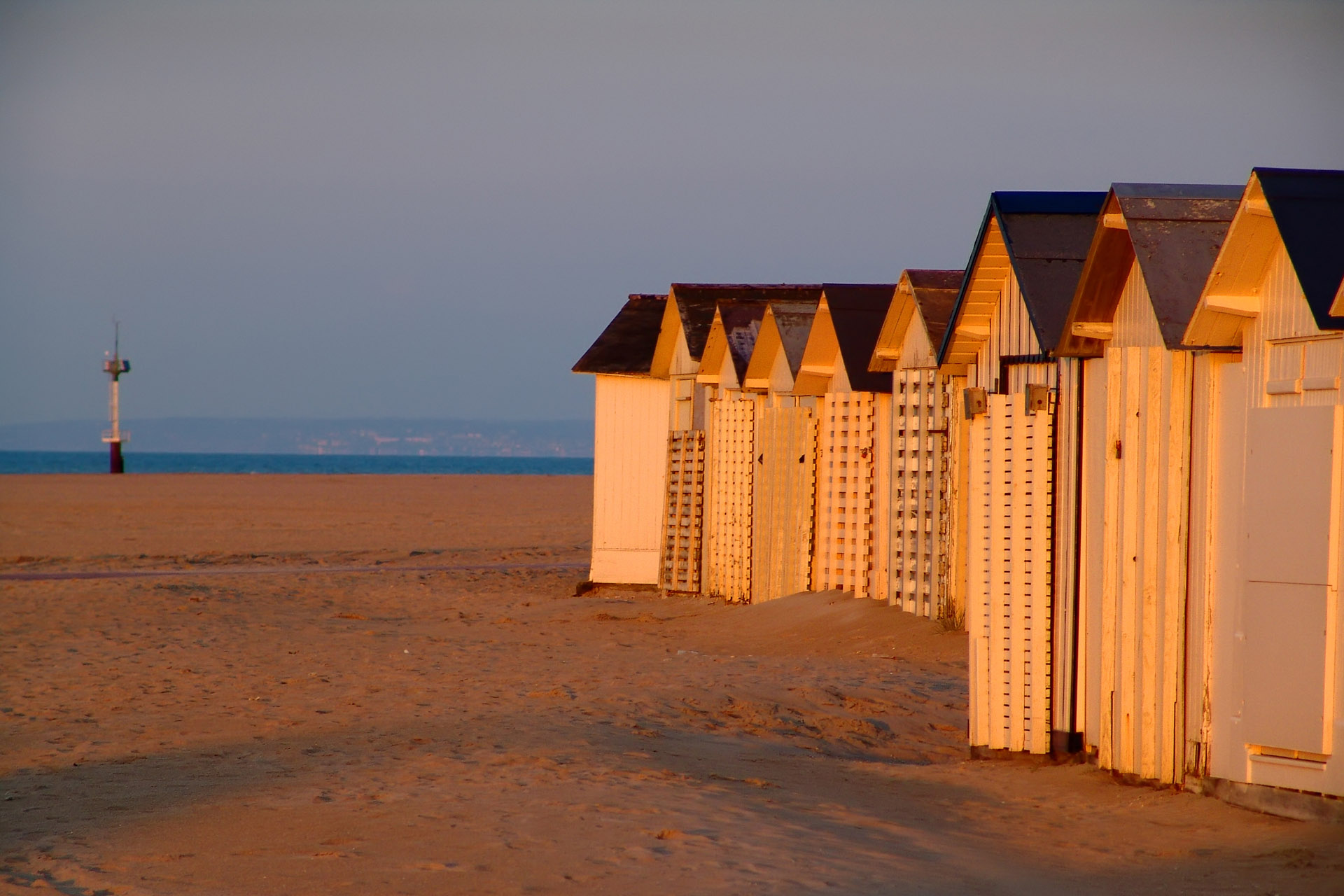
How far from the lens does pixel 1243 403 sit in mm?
6574

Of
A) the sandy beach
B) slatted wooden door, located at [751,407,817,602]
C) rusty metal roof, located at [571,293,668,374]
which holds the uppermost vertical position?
rusty metal roof, located at [571,293,668,374]

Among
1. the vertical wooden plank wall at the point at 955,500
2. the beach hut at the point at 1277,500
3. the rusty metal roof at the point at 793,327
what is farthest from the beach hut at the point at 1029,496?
the rusty metal roof at the point at 793,327

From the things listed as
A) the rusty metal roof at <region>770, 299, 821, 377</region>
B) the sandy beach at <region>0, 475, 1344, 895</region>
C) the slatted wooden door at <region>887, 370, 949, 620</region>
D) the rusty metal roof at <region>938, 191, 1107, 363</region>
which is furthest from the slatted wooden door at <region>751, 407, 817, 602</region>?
the rusty metal roof at <region>938, 191, 1107, 363</region>

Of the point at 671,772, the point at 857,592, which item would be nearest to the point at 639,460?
the point at 857,592

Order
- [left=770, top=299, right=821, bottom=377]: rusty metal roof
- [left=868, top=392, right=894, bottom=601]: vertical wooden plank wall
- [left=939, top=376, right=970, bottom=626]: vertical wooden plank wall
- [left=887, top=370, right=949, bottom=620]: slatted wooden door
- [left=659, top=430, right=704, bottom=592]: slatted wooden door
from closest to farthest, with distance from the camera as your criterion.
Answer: [left=939, top=376, right=970, bottom=626]: vertical wooden plank wall
[left=887, top=370, right=949, bottom=620]: slatted wooden door
[left=868, top=392, right=894, bottom=601]: vertical wooden plank wall
[left=770, top=299, right=821, bottom=377]: rusty metal roof
[left=659, top=430, right=704, bottom=592]: slatted wooden door

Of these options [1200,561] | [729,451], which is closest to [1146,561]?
[1200,561]

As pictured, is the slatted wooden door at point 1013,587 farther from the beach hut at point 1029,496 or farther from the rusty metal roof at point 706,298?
the rusty metal roof at point 706,298

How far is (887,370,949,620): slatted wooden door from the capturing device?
12.7 metres

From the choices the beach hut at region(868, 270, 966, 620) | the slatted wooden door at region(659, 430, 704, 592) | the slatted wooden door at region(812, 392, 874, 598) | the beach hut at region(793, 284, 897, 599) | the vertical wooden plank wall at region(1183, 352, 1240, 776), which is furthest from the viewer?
the slatted wooden door at region(659, 430, 704, 592)

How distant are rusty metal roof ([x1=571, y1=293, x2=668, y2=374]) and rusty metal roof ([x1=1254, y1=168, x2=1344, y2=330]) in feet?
45.6

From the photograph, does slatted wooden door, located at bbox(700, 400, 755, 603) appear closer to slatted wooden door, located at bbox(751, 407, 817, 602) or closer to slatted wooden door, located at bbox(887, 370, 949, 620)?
slatted wooden door, located at bbox(751, 407, 817, 602)

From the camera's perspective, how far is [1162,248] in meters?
7.16

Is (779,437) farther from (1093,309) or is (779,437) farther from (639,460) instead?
(1093,309)

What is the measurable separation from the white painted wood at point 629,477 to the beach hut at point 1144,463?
1231cm
